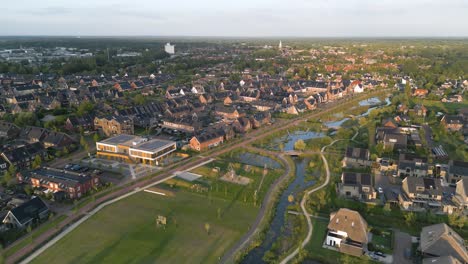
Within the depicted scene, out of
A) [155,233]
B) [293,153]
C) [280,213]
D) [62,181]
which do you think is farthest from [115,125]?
[280,213]

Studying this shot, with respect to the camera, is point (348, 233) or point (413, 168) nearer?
point (348, 233)

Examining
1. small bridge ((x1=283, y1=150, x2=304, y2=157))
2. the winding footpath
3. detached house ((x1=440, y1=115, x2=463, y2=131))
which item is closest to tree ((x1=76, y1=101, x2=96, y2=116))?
small bridge ((x1=283, y1=150, x2=304, y2=157))

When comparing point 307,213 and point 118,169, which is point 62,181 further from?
point 307,213

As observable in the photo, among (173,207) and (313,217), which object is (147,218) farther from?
(313,217)

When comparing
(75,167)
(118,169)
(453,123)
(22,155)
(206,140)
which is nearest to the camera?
(75,167)

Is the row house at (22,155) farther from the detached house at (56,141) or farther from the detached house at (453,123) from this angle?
the detached house at (453,123)

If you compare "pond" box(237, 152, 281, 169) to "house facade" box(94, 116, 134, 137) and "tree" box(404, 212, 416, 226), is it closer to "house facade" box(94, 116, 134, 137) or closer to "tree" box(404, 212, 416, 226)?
"tree" box(404, 212, 416, 226)
